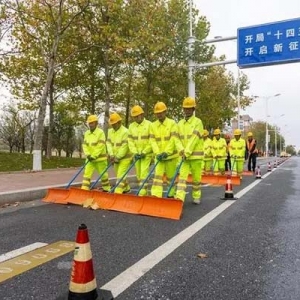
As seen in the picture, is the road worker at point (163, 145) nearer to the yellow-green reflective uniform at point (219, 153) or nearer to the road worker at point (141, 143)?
the road worker at point (141, 143)

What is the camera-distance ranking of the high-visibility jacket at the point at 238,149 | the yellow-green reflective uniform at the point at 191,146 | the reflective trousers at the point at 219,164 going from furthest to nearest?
the reflective trousers at the point at 219,164
the high-visibility jacket at the point at 238,149
the yellow-green reflective uniform at the point at 191,146

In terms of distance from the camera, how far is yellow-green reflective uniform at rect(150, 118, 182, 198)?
772 cm

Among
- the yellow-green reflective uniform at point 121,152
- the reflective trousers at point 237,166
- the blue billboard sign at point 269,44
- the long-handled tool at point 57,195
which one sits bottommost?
the long-handled tool at point 57,195

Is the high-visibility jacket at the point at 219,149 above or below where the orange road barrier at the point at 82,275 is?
above

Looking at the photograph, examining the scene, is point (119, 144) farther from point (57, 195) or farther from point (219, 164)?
point (219, 164)

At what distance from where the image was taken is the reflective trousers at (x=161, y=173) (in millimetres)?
7680

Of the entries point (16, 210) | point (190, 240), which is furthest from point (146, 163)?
point (190, 240)

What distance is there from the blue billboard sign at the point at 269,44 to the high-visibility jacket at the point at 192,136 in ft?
38.6

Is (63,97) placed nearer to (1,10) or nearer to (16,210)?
(1,10)

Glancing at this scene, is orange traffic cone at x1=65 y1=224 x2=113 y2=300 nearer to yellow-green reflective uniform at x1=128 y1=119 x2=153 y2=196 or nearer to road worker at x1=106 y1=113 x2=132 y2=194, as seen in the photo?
yellow-green reflective uniform at x1=128 y1=119 x2=153 y2=196

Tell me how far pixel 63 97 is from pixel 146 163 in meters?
22.6

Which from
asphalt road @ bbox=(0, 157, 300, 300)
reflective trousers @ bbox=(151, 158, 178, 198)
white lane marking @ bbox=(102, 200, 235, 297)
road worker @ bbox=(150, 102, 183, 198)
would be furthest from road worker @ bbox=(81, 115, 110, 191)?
white lane marking @ bbox=(102, 200, 235, 297)

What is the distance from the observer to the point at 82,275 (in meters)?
2.90

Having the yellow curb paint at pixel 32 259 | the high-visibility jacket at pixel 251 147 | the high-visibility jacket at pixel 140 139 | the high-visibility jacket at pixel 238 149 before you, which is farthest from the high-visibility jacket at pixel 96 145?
the high-visibility jacket at pixel 251 147
